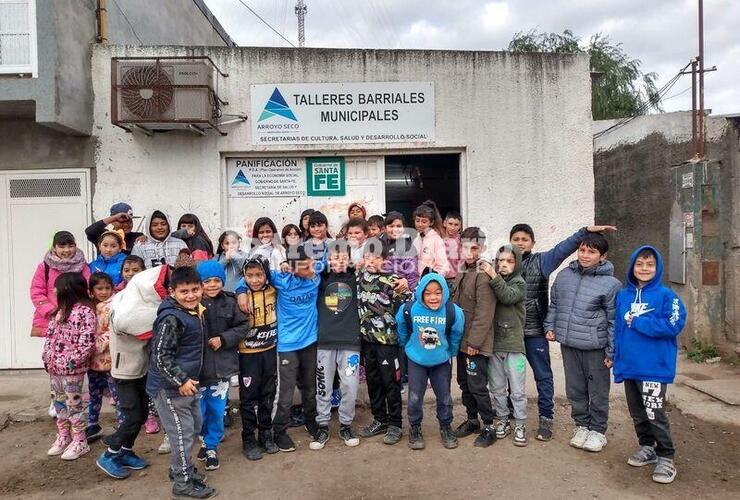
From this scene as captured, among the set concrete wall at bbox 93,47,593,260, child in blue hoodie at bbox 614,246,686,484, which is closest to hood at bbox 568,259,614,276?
child in blue hoodie at bbox 614,246,686,484

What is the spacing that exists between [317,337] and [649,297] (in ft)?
7.79

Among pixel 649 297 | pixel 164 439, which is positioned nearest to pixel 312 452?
pixel 164 439

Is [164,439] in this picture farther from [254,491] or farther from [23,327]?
[23,327]

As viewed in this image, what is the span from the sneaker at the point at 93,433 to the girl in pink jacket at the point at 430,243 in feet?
9.75

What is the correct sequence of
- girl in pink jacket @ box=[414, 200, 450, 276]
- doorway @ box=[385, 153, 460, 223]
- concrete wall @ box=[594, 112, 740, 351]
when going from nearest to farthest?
girl in pink jacket @ box=[414, 200, 450, 276], concrete wall @ box=[594, 112, 740, 351], doorway @ box=[385, 153, 460, 223]

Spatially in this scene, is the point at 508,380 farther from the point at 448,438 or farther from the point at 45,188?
the point at 45,188

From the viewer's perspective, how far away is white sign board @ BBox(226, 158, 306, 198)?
238 inches

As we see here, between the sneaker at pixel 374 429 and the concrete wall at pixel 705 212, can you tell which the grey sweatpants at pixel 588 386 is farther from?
the concrete wall at pixel 705 212

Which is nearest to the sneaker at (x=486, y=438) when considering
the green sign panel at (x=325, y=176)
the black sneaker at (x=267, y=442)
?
the black sneaker at (x=267, y=442)

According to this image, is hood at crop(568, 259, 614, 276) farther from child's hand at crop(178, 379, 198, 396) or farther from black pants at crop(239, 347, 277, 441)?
child's hand at crop(178, 379, 198, 396)

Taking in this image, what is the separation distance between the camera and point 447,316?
12.3 ft

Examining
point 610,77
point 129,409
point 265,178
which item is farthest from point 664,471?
point 610,77

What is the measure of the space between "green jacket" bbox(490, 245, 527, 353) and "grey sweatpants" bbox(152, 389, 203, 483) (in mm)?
2245

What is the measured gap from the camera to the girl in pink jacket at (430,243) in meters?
4.47
